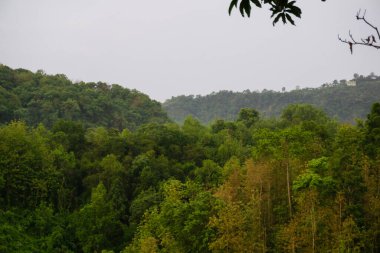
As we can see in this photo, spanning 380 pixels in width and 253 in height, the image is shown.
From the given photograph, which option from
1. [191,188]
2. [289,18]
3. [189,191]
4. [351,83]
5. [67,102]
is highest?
[351,83]

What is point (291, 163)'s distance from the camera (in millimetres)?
20516

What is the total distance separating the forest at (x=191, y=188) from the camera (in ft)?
54.5

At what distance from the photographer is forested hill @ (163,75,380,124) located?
70.9 meters

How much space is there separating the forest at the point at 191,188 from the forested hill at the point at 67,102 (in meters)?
0.86

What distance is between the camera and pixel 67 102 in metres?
47.8

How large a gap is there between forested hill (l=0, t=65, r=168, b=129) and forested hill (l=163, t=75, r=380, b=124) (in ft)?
87.3

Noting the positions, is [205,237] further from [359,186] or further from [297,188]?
[359,186]

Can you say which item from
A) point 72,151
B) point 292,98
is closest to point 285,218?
point 72,151

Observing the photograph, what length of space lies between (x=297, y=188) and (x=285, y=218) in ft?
6.72

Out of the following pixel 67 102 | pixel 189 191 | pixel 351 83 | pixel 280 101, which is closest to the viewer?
pixel 189 191

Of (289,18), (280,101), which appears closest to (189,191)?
(289,18)

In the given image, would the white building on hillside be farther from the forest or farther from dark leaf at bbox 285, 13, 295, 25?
dark leaf at bbox 285, 13, 295, 25

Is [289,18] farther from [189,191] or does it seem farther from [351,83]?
[351,83]

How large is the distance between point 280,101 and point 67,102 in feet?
165
